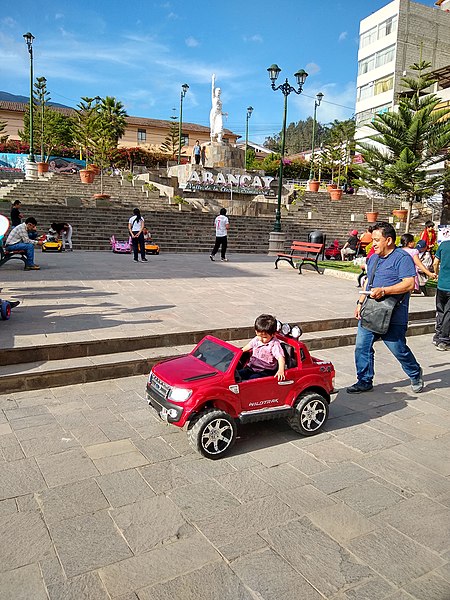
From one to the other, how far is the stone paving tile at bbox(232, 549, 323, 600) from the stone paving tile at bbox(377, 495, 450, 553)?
817mm

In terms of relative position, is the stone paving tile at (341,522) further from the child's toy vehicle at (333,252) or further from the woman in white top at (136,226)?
the child's toy vehicle at (333,252)

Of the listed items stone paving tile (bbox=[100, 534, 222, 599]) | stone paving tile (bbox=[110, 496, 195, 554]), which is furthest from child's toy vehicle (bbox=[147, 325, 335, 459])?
stone paving tile (bbox=[100, 534, 222, 599])

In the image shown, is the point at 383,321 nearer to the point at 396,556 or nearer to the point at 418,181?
the point at 396,556

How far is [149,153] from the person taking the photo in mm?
57156

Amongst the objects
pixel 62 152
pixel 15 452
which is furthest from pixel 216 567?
pixel 62 152

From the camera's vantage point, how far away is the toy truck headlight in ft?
12.2

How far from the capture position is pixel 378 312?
16.4ft

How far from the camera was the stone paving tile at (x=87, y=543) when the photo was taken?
100.0 inches

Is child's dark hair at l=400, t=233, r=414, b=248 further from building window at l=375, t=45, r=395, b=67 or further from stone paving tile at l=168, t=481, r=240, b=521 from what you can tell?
building window at l=375, t=45, r=395, b=67

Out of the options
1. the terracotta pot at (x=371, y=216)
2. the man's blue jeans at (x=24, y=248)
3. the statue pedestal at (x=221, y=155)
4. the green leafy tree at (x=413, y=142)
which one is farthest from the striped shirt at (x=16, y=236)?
the statue pedestal at (x=221, y=155)

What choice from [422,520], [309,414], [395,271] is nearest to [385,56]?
[395,271]

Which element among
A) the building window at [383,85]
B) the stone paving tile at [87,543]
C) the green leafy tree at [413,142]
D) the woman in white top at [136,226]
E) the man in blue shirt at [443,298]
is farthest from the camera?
the building window at [383,85]

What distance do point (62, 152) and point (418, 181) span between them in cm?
4193

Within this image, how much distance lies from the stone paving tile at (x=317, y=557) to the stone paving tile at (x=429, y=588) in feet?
0.70
